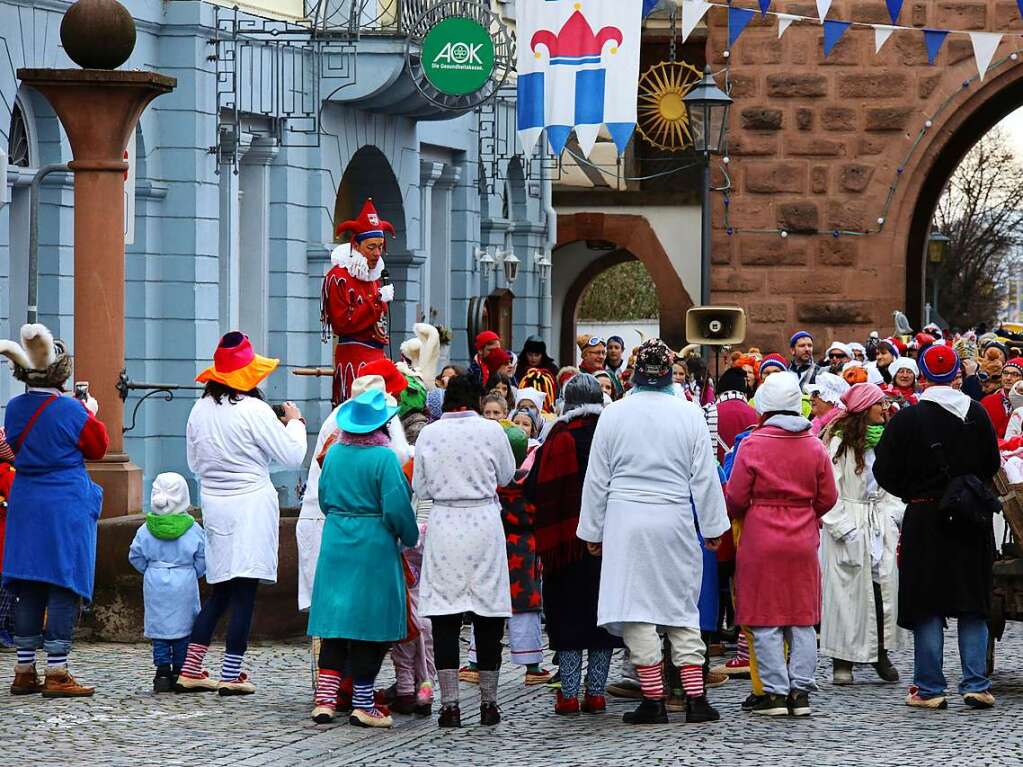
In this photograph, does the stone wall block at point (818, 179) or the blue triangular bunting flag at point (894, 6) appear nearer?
the blue triangular bunting flag at point (894, 6)

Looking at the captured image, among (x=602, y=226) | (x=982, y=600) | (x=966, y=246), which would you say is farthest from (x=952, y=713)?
(x=966, y=246)

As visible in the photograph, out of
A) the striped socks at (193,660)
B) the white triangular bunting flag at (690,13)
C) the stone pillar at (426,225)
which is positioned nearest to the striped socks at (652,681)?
the striped socks at (193,660)

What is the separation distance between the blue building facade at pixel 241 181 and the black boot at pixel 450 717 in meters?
7.51

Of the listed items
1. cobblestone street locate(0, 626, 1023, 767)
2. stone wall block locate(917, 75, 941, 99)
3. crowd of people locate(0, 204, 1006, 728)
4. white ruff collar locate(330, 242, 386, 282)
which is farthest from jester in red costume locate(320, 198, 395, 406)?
stone wall block locate(917, 75, 941, 99)

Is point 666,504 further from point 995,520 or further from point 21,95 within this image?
point 21,95

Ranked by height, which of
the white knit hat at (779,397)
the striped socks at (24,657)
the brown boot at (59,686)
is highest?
the white knit hat at (779,397)

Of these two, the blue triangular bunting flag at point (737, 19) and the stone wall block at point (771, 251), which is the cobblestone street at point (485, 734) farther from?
the stone wall block at point (771, 251)

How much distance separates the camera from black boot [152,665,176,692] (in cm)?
1141

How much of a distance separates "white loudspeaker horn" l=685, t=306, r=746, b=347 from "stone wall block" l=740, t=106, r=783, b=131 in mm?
5707

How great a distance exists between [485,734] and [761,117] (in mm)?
15648

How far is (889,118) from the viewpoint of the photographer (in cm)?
2514

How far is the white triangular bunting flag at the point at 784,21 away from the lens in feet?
79.8

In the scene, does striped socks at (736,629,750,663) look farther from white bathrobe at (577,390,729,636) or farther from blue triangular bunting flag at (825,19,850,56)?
blue triangular bunting flag at (825,19,850,56)

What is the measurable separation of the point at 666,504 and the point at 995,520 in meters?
4.38
